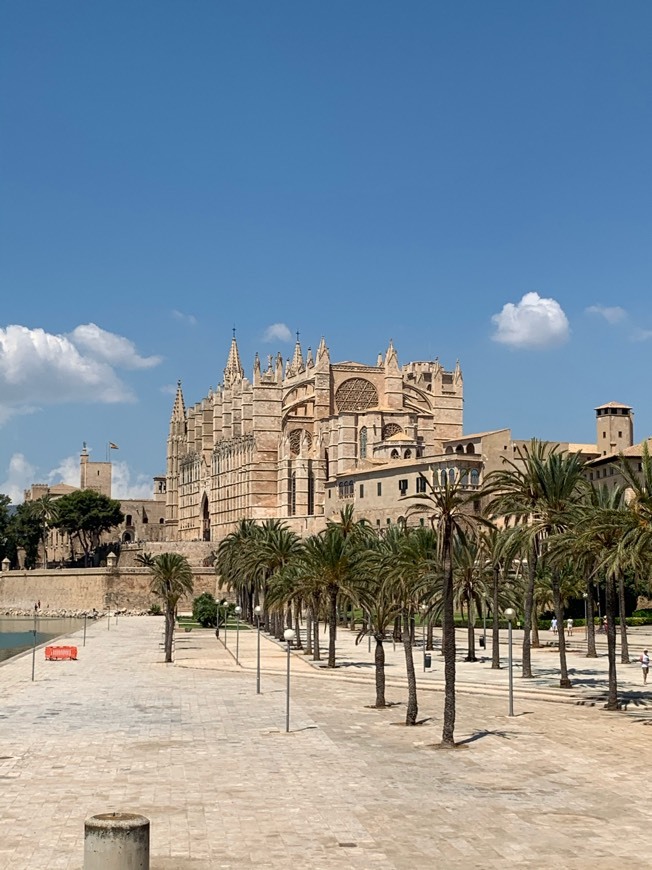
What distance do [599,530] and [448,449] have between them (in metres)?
58.9

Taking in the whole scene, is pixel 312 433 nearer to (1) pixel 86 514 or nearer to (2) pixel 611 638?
(1) pixel 86 514

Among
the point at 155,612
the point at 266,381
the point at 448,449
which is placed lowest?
the point at 155,612

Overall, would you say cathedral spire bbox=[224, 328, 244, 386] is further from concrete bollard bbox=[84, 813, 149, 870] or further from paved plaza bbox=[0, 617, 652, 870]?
concrete bollard bbox=[84, 813, 149, 870]

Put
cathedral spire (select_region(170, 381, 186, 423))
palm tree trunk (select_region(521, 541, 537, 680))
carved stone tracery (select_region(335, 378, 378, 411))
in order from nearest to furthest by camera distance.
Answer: palm tree trunk (select_region(521, 541, 537, 680)), carved stone tracery (select_region(335, 378, 378, 411)), cathedral spire (select_region(170, 381, 186, 423))

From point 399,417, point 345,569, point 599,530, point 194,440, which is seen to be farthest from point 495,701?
point 194,440

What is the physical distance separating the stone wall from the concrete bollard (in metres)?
91.9

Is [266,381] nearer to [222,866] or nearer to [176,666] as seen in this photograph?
[176,666]

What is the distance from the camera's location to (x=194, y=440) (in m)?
140

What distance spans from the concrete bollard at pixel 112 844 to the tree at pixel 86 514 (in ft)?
396

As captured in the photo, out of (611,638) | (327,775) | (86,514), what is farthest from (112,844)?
(86,514)

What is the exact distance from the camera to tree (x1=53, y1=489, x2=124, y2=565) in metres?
132

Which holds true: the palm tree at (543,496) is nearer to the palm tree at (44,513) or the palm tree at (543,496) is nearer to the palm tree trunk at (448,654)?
the palm tree trunk at (448,654)

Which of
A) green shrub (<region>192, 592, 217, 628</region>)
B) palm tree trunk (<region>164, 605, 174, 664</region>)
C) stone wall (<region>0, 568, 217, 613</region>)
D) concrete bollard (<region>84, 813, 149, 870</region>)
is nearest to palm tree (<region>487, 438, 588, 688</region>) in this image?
palm tree trunk (<region>164, 605, 174, 664</region>)

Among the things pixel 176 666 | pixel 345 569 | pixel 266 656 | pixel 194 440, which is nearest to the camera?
pixel 345 569
